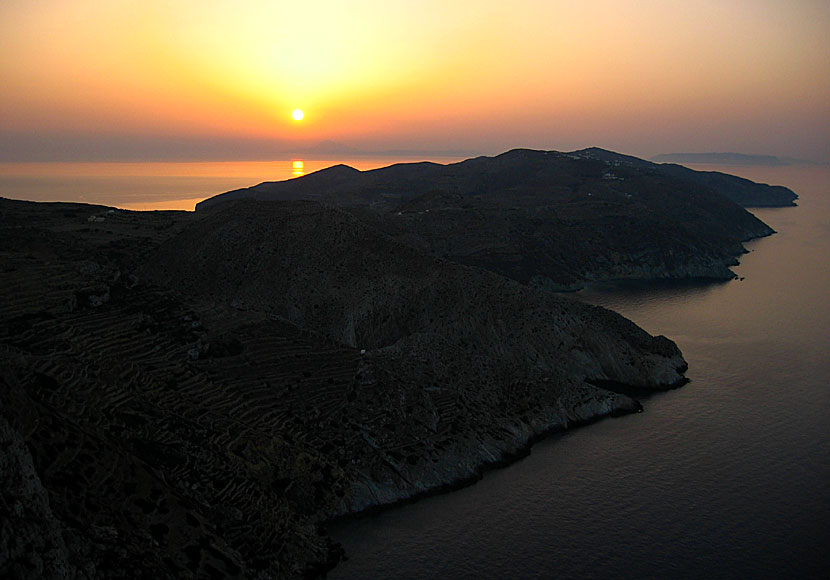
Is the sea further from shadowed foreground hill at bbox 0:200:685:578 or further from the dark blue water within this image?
shadowed foreground hill at bbox 0:200:685:578

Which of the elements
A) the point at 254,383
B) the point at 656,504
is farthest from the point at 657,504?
the point at 254,383

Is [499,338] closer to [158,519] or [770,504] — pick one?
[770,504]

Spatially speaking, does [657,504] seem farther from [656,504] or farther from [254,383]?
[254,383]

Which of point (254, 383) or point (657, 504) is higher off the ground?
point (254, 383)

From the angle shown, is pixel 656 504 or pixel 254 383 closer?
pixel 656 504

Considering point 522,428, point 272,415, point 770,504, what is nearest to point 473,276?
point 522,428

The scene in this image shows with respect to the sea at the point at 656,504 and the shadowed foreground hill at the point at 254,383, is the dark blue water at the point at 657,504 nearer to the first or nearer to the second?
the sea at the point at 656,504
